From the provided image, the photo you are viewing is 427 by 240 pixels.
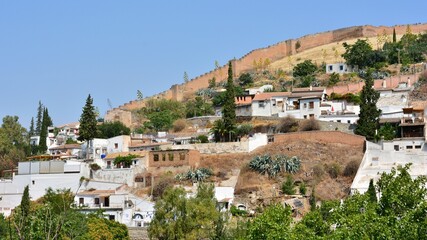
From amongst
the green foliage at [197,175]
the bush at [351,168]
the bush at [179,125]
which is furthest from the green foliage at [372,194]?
the bush at [179,125]

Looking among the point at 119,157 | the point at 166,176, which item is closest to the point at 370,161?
the point at 166,176

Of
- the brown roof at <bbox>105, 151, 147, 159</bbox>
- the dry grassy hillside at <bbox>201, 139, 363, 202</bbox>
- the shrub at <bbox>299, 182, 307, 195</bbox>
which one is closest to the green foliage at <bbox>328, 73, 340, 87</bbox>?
the dry grassy hillside at <bbox>201, 139, 363, 202</bbox>

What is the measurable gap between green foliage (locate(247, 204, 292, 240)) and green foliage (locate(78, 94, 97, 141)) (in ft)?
91.1

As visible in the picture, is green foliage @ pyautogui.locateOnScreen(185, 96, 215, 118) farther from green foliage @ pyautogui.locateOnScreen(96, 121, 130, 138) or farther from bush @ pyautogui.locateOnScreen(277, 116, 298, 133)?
bush @ pyautogui.locateOnScreen(277, 116, 298, 133)

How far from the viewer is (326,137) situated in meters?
54.0

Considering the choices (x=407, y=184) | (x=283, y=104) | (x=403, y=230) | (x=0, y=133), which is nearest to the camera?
(x=403, y=230)

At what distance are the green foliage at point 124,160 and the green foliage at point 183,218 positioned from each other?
13.6 metres

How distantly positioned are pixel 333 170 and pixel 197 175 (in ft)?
25.9

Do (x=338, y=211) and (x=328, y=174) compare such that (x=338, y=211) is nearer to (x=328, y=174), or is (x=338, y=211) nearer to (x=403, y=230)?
(x=403, y=230)

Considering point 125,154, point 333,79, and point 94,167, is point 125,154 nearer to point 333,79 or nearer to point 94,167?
point 94,167

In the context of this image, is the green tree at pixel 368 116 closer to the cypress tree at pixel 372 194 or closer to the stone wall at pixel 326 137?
the stone wall at pixel 326 137

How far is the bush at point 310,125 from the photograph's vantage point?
185 feet

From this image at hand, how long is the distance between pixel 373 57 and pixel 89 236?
1612 inches

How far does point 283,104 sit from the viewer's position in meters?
63.2
